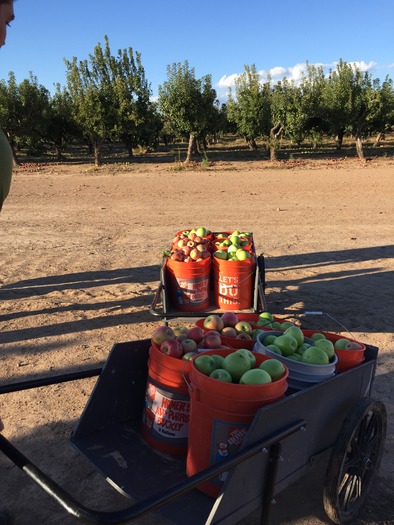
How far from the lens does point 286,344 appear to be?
260 cm

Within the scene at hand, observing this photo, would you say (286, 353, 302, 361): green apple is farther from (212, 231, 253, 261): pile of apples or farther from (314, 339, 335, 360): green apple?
(212, 231, 253, 261): pile of apples

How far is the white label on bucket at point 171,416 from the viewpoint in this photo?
2561 millimetres

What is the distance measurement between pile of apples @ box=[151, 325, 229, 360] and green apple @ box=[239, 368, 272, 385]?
421 millimetres

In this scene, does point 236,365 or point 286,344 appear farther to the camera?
point 286,344

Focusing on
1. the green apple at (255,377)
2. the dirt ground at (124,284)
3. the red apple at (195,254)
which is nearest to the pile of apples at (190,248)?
the red apple at (195,254)

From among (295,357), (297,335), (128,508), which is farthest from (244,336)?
(128,508)

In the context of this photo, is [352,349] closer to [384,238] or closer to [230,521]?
[230,521]

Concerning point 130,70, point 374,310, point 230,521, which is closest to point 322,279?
point 374,310

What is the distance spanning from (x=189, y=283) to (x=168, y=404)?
2357 millimetres

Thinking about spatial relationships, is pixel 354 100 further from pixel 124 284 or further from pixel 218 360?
pixel 218 360

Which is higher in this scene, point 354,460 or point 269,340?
point 269,340

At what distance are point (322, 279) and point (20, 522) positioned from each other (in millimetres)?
5455

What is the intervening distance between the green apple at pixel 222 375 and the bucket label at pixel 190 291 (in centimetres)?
263

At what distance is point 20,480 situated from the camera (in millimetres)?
2904
